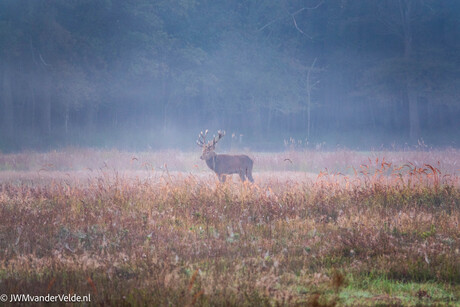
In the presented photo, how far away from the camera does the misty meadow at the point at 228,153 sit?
16.9 feet

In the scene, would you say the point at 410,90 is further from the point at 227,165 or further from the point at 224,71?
the point at 227,165

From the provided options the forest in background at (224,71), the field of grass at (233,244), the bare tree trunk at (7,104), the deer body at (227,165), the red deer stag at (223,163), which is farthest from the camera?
the bare tree trunk at (7,104)

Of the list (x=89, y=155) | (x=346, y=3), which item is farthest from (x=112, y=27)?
(x=346, y=3)

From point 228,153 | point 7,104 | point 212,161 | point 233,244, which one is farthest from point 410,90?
point 233,244

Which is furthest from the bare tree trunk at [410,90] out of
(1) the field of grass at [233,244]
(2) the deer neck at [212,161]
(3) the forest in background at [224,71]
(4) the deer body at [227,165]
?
(1) the field of grass at [233,244]

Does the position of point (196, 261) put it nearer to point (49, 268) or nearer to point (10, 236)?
point (49, 268)

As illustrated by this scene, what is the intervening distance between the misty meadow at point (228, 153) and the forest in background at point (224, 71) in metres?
0.17

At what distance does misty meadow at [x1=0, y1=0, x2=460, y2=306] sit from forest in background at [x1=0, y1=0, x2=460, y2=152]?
166mm

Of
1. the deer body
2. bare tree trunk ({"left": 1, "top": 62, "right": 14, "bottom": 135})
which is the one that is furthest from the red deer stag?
bare tree trunk ({"left": 1, "top": 62, "right": 14, "bottom": 135})

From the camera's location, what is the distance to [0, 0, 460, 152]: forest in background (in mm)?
32000

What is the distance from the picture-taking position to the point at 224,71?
3606 cm

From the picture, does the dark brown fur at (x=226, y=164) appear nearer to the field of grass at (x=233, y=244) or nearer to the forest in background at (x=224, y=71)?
the field of grass at (x=233, y=244)

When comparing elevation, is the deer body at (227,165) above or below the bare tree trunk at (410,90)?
below

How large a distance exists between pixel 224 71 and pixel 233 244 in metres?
30.5
